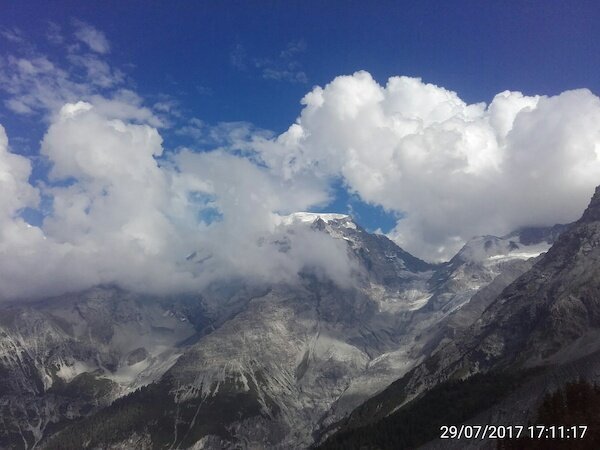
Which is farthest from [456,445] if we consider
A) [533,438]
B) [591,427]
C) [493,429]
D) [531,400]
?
[591,427]

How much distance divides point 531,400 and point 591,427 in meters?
49.1

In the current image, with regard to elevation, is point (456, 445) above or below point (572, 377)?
below

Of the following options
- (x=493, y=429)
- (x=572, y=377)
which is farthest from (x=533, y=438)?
(x=572, y=377)

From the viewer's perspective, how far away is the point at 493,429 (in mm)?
191000

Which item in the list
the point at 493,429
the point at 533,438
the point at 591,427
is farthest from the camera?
the point at 493,429

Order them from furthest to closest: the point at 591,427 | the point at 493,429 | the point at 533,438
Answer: the point at 493,429, the point at 533,438, the point at 591,427

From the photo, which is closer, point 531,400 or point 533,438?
point 533,438

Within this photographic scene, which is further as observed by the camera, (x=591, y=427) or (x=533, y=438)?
(x=533, y=438)

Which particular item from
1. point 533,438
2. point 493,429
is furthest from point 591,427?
point 493,429

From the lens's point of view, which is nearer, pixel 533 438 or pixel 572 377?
pixel 533 438

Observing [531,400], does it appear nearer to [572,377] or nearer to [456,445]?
[572,377]

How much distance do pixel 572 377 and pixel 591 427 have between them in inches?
2143

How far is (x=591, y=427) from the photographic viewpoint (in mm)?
147750

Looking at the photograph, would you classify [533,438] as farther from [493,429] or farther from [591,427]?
[493,429]
